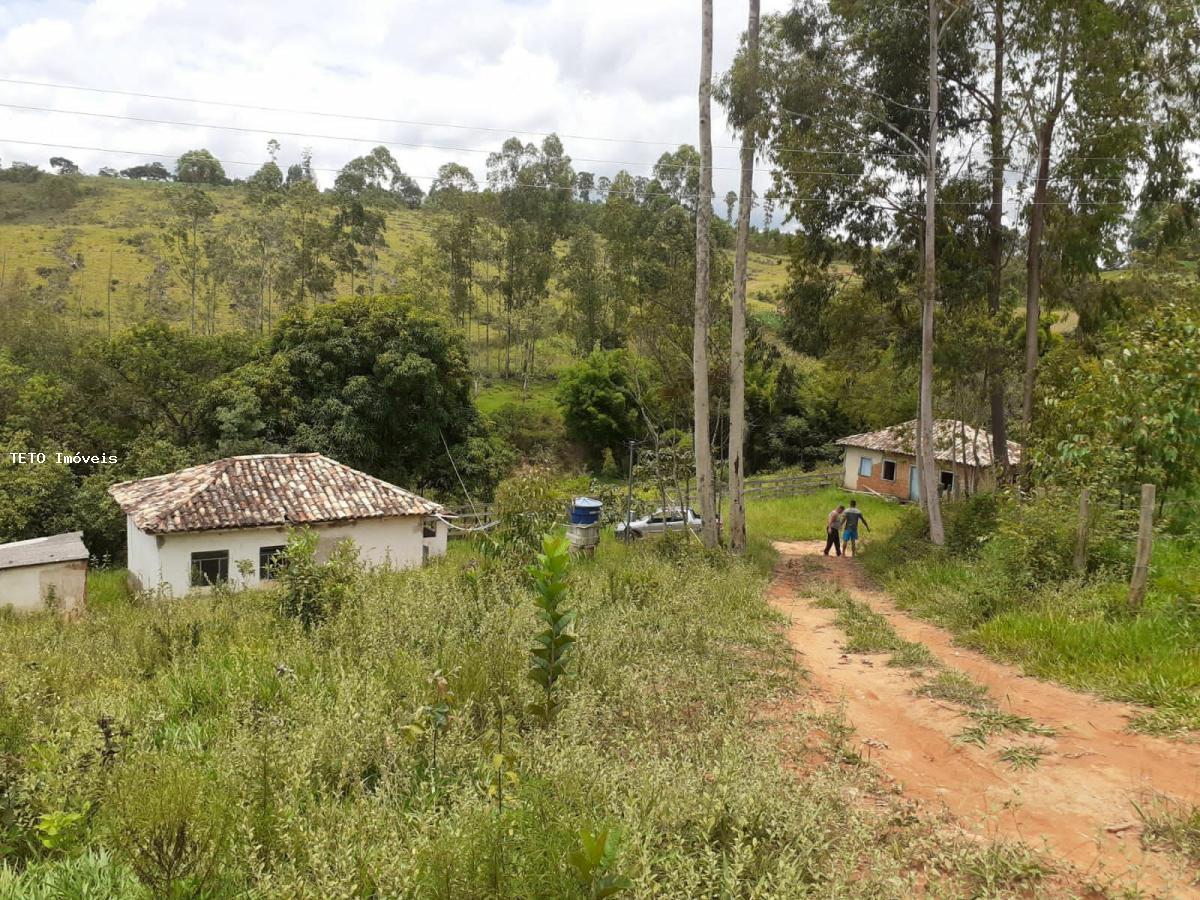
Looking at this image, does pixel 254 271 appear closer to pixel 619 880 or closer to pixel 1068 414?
pixel 1068 414

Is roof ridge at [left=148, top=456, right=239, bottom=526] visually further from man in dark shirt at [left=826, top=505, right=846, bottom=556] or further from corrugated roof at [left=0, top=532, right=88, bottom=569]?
man in dark shirt at [left=826, top=505, right=846, bottom=556]

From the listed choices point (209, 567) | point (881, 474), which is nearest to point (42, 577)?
point (209, 567)

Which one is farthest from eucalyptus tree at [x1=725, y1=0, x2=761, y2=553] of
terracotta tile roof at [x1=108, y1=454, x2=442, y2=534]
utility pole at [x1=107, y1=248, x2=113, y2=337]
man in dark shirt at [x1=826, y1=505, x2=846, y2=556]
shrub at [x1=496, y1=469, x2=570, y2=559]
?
utility pole at [x1=107, y1=248, x2=113, y2=337]

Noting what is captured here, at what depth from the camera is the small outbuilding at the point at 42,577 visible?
15.7m

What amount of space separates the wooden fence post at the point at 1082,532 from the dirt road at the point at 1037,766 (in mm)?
2523

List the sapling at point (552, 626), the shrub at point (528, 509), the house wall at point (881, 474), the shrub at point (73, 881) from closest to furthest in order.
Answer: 1. the shrub at point (73, 881)
2. the sapling at point (552, 626)
3. the shrub at point (528, 509)
4. the house wall at point (881, 474)

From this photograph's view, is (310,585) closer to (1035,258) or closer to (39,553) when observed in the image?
(39,553)

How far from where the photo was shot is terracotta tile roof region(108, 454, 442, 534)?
17953 millimetres

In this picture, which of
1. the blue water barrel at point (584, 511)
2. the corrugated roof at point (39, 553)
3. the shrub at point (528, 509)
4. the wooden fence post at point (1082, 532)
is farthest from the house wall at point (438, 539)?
the wooden fence post at point (1082, 532)

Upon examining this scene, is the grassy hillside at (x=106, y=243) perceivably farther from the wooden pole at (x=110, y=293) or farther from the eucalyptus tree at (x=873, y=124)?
the eucalyptus tree at (x=873, y=124)

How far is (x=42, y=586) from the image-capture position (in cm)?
1609

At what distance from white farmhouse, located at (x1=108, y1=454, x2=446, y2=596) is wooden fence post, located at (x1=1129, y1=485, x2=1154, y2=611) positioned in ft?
45.6

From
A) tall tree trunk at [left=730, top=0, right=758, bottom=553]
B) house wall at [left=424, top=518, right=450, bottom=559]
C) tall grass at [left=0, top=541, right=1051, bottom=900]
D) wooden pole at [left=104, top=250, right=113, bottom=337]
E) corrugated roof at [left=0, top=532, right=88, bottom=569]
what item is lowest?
house wall at [left=424, top=518, right=450, bottom=559]

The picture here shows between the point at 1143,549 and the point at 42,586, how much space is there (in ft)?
62.4
